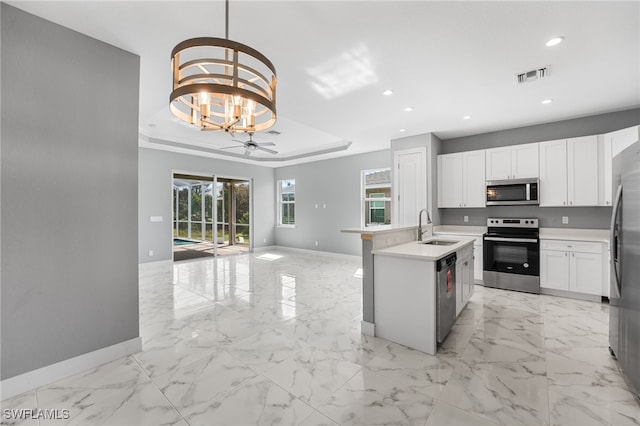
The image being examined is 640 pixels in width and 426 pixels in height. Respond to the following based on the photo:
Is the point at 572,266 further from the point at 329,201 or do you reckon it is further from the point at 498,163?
the point at 329,201

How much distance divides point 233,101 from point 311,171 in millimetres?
6440

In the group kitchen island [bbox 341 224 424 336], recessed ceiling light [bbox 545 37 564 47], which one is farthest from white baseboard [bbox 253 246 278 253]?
recessed ceiling light [bbox 545 37 564 47]

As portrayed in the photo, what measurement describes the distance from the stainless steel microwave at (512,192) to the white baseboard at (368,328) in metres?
3.31

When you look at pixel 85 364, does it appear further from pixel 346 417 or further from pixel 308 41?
pixel 308 41

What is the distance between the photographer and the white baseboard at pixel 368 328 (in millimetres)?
2801

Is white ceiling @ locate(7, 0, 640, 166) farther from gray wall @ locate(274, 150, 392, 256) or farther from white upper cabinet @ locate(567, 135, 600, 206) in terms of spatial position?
gray wall @ locate(274, 150, 392, 256)

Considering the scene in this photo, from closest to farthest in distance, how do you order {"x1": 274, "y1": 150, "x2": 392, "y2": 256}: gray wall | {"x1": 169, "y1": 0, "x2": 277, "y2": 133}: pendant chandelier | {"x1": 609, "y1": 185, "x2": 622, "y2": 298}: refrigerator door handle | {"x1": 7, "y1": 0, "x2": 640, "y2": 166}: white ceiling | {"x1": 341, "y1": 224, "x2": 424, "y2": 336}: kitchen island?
{"x1": 169, "y1": 0, "x2": 277, "y2": 133}: pendant chandelier
{"x1": 7, "y1": 0, "x2": 640, "y2": 166}: white ceiling
{"x1": 609, "y1": 185, "x2": 622, "y2": 298}: refrigerator door handle
{"x1": 341, "y1": 224, "x2": 424, "y2": 336}: kitchen island
{"x1": 274, "y1": 150, "x2": 392, "y2": 256}: gray wall

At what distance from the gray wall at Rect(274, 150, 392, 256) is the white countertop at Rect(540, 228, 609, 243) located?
3.33 m

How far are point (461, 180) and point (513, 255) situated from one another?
1.54m

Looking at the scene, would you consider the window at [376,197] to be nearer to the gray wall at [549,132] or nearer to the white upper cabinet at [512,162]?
the gray wall at [549,132]

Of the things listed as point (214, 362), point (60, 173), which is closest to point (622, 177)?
point (214, 362)

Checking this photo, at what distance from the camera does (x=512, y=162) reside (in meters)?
4.55

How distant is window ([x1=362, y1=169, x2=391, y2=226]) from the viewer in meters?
6.68

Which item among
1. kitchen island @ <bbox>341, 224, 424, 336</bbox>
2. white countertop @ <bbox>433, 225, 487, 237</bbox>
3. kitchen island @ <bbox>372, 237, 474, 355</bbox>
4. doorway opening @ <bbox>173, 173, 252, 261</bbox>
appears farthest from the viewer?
doorway opening @ <bbox>173, 173, 252, 261</bbox>
